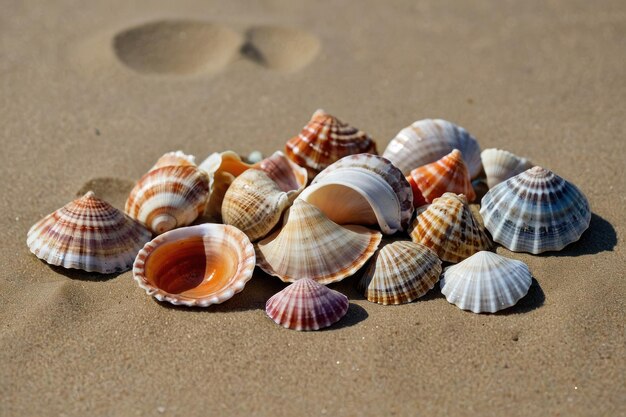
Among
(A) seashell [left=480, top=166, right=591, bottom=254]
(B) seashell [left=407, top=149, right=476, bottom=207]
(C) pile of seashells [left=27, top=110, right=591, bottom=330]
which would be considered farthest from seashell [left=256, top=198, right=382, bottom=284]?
(A) seashell [left=480, top=166, right=591, bottom=254]

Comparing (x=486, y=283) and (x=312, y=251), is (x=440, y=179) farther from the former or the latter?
(x=312, y=251)

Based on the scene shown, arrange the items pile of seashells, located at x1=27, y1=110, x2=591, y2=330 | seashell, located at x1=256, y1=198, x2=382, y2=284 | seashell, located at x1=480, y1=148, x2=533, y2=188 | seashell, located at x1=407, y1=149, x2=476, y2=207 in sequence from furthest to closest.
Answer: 1. seashell, located at x1=480, y1=148, x2=533, y2=188
2. seashell, located at x1=407, y1=149, x2=476, y2=207
3. seashell, located at x1=256, y1=198, x2=382, y2=284
4. pile of seashells, located at x1=27, y1=110, x2=591, y2=330

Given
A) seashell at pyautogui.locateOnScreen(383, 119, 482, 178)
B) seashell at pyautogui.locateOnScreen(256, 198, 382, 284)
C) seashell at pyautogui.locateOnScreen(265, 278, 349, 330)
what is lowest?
seashell at pyautogui.locateOnScreen(265, 278, 349, 330)

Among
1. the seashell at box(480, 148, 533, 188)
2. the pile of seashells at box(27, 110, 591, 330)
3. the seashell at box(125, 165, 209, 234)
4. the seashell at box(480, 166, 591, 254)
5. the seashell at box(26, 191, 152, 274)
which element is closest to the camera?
the pile of seashells at box(27, 110, 591, 330)

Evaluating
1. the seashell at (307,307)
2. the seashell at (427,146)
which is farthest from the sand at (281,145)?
the seashell at (427,146)

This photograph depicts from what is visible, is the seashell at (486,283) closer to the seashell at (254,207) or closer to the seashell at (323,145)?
the seashell at (254,207)

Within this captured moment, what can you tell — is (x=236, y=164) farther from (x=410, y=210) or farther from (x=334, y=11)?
(x=334, y=11)

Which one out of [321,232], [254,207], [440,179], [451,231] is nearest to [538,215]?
[451,231]

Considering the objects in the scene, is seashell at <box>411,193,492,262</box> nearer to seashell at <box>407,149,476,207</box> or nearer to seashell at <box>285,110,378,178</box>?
seashell at <box>407,149,476,207</box>
